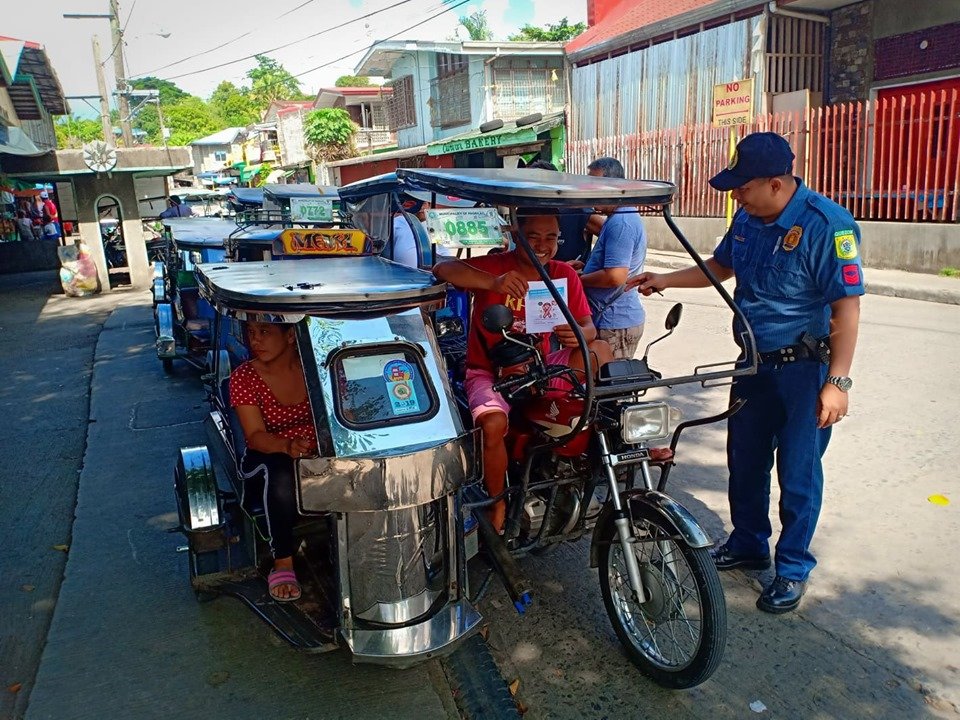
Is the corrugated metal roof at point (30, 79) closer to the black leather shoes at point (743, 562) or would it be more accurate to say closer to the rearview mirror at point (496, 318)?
the rearview mirror at point (496, 318)

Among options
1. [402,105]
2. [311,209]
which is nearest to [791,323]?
[311,209]

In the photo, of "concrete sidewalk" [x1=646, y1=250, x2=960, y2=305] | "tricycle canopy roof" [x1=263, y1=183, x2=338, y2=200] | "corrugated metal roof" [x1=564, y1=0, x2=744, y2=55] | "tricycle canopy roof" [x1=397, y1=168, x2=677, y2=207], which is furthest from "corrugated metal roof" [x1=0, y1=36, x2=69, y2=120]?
"concrete sidewalk" [x1=646, y1=250, x2=960, y2=305]

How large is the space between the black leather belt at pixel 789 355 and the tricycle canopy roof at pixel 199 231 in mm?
5763

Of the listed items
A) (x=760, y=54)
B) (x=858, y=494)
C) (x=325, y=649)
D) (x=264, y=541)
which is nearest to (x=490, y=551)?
(x=325, y=649)

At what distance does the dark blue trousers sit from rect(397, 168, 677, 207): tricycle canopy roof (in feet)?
3.26

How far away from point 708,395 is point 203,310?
521 centimetres

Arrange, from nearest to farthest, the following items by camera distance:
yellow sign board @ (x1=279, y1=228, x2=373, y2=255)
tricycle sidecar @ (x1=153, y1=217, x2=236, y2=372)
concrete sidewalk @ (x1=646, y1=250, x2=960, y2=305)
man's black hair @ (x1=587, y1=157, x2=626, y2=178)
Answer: man's black hair @ (x1=587, y1=157, x2=626, y2=178) → yellow sign board @ (x1=279, y1=228, x2=373, y2=255) → tricycle sidecar @ (x1=153, y1=217, x2=236, y2=372) → concrete sidewalk @ (x1=646, y1=250, x2=960, y2=305)

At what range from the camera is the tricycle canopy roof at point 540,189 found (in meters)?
2.67

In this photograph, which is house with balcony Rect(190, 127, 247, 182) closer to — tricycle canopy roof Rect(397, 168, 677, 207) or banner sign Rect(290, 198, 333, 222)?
banner sign Rect(290, 198, 333, 222)

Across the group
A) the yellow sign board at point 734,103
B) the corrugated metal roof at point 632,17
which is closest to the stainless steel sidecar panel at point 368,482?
the yellow sign board at point 734,103

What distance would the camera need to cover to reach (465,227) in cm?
281

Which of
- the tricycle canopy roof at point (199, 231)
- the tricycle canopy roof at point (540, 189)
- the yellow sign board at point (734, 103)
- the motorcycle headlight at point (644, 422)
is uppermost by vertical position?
the yellow sign board at point (734, 103)

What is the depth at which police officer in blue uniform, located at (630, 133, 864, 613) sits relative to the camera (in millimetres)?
2990

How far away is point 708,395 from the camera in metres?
6.14
